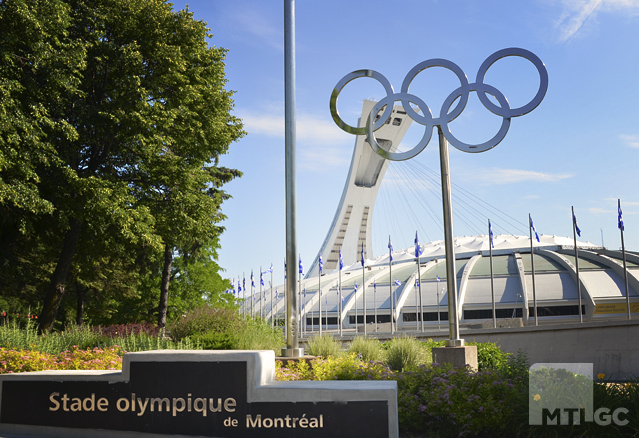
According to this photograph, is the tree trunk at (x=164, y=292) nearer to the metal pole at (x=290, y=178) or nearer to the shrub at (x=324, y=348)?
the shrub at (x=324, y=348)

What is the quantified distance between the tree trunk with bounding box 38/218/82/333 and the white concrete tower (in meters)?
58.2

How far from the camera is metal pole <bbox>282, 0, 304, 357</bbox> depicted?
37.7 feet

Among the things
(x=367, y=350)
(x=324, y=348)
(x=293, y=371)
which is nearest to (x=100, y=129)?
(x=324, y=348)

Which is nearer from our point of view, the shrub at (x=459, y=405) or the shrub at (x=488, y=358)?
the shrub at (x=459, y=405)

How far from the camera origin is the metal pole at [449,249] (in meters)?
12.0

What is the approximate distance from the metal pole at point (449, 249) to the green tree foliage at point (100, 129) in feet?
40.3

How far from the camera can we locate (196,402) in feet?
24.7

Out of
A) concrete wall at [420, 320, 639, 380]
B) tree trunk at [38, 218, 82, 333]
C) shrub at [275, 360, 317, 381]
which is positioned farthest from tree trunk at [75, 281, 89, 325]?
shrub at [275, 360, 317, 381]

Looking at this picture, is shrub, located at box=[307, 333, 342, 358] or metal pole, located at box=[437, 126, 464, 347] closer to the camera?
metal pole, located at box=[437, 126, 464, 347]

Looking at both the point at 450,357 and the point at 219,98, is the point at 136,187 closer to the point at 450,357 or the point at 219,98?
the point at 219,98

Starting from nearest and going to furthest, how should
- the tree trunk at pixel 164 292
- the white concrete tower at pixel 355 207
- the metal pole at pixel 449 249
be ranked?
the metal pole at pixel 449 249 < the tree trunk at pixel 164 292 < the white concrete tower at pixel 355 207

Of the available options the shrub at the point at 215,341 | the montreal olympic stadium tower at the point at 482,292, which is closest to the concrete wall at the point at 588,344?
the montreal olympic stadium tower at the point at 482,292

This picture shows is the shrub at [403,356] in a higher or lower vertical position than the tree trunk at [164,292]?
lower

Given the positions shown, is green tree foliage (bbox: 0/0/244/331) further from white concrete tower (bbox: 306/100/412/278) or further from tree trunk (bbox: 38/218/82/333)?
white concrete tower (bbox: 306/100/412/278)
